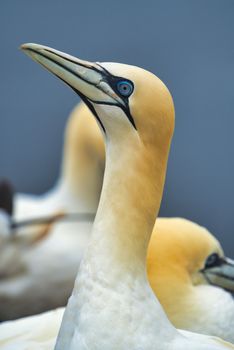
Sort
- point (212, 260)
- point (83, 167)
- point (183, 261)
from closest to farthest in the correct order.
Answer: point (183, 261)
point (212, 260)
point (83, 167)

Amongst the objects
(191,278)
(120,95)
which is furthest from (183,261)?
(120,95)

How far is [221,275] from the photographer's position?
3.04 meters

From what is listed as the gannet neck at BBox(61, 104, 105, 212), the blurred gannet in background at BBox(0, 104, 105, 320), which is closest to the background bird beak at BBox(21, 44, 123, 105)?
the blurred gannet in background at BBox(0, 104, 105, 320)

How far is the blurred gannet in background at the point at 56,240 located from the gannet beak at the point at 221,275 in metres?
1.82

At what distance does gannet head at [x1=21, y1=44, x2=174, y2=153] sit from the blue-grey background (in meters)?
2.84

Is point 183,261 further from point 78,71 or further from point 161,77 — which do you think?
point 161,77

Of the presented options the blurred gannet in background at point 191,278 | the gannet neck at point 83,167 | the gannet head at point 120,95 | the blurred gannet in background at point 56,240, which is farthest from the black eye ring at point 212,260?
the gannet neck at point 83,167

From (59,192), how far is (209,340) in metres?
3.18

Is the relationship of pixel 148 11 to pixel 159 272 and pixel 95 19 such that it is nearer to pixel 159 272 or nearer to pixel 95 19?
pixel 95 19

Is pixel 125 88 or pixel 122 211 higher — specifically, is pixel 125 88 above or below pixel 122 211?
above

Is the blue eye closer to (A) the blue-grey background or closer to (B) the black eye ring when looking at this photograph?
(B) the black eye ring

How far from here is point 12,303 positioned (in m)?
4.72

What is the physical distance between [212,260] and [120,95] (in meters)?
0.96

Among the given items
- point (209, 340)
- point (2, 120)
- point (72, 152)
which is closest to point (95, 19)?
point (2, 120)
